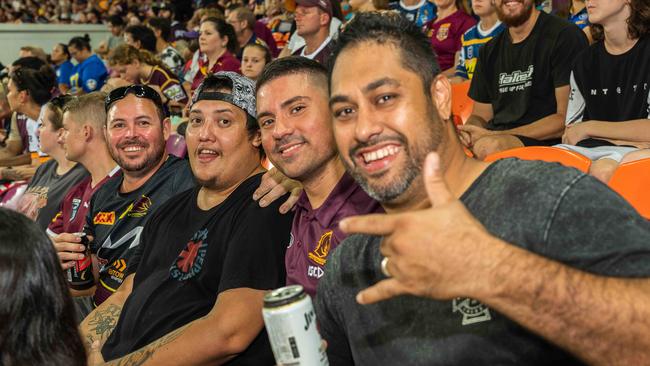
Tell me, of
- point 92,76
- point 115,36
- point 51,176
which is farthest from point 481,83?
point 115,36

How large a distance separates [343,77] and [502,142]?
5.64 feet

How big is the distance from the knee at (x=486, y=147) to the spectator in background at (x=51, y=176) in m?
2.96

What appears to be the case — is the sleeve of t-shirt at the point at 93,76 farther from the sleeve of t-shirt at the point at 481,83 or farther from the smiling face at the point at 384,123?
the smiling face at the point at 384,123

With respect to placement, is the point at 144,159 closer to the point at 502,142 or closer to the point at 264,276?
the point at 264,276

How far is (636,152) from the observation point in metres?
2.46

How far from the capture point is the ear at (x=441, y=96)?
191cm

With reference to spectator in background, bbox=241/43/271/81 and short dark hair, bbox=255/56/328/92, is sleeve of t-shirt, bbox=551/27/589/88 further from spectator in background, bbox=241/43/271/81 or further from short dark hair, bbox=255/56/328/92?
spectator in background, bbox=241/43/271/81

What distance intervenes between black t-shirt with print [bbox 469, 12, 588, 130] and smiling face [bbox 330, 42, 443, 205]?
2647 mm

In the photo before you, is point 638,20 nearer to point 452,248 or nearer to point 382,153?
point 382,153

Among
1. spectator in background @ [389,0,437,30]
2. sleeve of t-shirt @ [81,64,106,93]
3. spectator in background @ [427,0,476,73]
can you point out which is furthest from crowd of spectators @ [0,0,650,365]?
sleeve of t-shirt @ [81,64,106,93]

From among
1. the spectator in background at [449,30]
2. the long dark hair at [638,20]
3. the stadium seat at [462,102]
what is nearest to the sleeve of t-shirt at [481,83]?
the stadium seat at [462,102]

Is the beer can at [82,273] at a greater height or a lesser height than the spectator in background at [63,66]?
lesser

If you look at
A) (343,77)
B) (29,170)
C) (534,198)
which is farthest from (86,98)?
(534,198)

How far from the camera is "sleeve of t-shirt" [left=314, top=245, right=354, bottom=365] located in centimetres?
201
